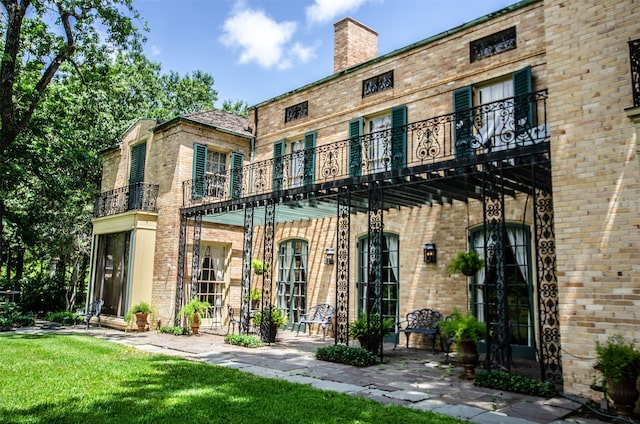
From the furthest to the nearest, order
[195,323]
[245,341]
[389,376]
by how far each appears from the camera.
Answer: [195,323] → [245,341] → [389,376]

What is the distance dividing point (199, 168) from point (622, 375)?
11.8m

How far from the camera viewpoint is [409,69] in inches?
438

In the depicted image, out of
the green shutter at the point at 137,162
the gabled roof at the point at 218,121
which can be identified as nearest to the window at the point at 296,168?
the gabled roof at the point at 218,121

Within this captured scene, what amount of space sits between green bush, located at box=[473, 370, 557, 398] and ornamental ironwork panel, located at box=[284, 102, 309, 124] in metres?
9.44

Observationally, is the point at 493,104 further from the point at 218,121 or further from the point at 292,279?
the point at 218,121

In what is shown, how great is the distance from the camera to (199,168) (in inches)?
538

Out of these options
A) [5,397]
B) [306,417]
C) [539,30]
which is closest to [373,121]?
[539,30]

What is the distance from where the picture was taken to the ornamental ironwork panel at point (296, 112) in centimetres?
1363

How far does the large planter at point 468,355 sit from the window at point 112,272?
35.0 feet

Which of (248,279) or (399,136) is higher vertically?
(399,136)

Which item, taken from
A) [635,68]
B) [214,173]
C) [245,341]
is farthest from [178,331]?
[635,68]

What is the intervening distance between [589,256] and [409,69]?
6.95 metres

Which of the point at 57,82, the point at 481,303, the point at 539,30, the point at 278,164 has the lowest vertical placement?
the point at 481,303

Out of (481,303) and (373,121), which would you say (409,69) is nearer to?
(373,121)
